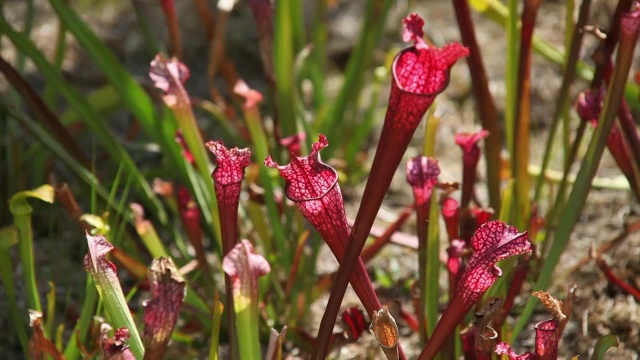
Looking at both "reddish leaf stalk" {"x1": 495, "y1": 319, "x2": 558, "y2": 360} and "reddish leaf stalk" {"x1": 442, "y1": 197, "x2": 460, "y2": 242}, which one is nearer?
"reddish leaf stalk" {"x1": 495, "y1": 319, "x2": 558, "y2": 360}

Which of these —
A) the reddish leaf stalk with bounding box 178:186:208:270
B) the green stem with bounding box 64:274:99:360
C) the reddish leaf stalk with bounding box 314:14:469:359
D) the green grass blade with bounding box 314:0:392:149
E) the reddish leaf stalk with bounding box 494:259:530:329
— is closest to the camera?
the reddish leaf stalk with bounding box 314:14:469:359

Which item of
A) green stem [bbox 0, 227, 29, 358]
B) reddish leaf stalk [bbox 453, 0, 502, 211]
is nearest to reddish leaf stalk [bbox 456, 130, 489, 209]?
reddish leaf stalk [bbox 453, 0, 502, 211]

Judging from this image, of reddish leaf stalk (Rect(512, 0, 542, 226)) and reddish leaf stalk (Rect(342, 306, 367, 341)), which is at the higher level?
reddish leaf stalk (Rect(512, 0, 542, 226))

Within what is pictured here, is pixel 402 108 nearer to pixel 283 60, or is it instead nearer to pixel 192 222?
pixel 192 222

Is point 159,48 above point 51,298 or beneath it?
above

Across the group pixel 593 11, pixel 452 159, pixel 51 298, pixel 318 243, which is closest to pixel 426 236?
pixel 318 243

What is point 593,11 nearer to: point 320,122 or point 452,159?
point 452,159

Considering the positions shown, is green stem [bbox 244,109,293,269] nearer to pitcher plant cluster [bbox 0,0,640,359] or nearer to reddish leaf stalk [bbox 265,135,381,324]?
pitcher plant cluster [bbox 0,0,640,359]
